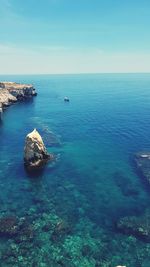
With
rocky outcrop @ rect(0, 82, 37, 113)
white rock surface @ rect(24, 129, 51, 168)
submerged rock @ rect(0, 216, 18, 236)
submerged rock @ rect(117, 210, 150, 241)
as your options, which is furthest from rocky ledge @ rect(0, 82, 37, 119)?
submerged rock @ rect(117, 210, 150, 241)

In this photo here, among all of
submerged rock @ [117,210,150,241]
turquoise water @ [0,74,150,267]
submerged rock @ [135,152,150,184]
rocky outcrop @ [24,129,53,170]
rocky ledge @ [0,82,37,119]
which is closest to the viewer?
turquoise water @ [0,74,150,267]

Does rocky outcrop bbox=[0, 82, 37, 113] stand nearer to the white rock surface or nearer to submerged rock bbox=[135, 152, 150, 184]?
the white rock surface

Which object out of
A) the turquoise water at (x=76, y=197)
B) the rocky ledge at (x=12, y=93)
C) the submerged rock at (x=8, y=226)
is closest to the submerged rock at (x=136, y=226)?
the turquoise water at (x=76, y=197)

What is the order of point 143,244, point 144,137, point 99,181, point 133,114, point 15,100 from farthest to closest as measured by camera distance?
point 15,100, point 133,114, point 144,137, point 99,181, point 143,244

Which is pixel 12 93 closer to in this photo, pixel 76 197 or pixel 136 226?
pixel 76 197

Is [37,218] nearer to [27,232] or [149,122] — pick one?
[27,232]

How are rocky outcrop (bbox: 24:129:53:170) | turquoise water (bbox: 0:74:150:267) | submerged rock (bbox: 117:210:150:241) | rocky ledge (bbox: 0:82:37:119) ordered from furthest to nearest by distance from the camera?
rocky ledge (bbox: 0:82:37:119) < rocky outcrop (bbox: 24:129:53:170) < submerged rock (bbox: 117:210:150:241) < turquoise water (bbox: 0:74:150:267)

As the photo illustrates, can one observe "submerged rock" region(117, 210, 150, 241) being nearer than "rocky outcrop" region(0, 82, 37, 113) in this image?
Yes

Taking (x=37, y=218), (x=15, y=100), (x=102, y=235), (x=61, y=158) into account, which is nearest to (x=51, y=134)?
(x=61, y=158)

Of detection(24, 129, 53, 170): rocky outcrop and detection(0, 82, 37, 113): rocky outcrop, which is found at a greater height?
detection(0, 82, 37, 113): rocky outcrop
